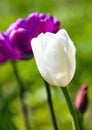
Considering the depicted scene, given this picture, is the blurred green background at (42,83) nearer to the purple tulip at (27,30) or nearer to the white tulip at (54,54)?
the purple tulip at (27,30)

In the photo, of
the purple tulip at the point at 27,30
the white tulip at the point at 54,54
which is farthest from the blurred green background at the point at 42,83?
the white tulip at the point at 54,54

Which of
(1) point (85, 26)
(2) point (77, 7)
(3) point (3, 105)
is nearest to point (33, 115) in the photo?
(3) point (3, 105)

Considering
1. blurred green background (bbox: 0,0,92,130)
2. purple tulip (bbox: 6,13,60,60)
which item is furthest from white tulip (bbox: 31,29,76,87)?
blurred green background (bbox: 0,0,92,130)

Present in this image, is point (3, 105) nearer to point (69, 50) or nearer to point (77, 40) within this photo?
point (69, 50)

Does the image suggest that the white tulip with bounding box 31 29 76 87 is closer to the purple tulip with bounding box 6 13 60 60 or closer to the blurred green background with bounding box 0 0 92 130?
the purple tulip with bounding box 6 13 60 60

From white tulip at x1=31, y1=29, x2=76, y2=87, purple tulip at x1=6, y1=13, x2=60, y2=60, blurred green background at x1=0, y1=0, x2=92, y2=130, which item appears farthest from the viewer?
blurred green background at x1=0, y1=0, x2=92, y2=130
